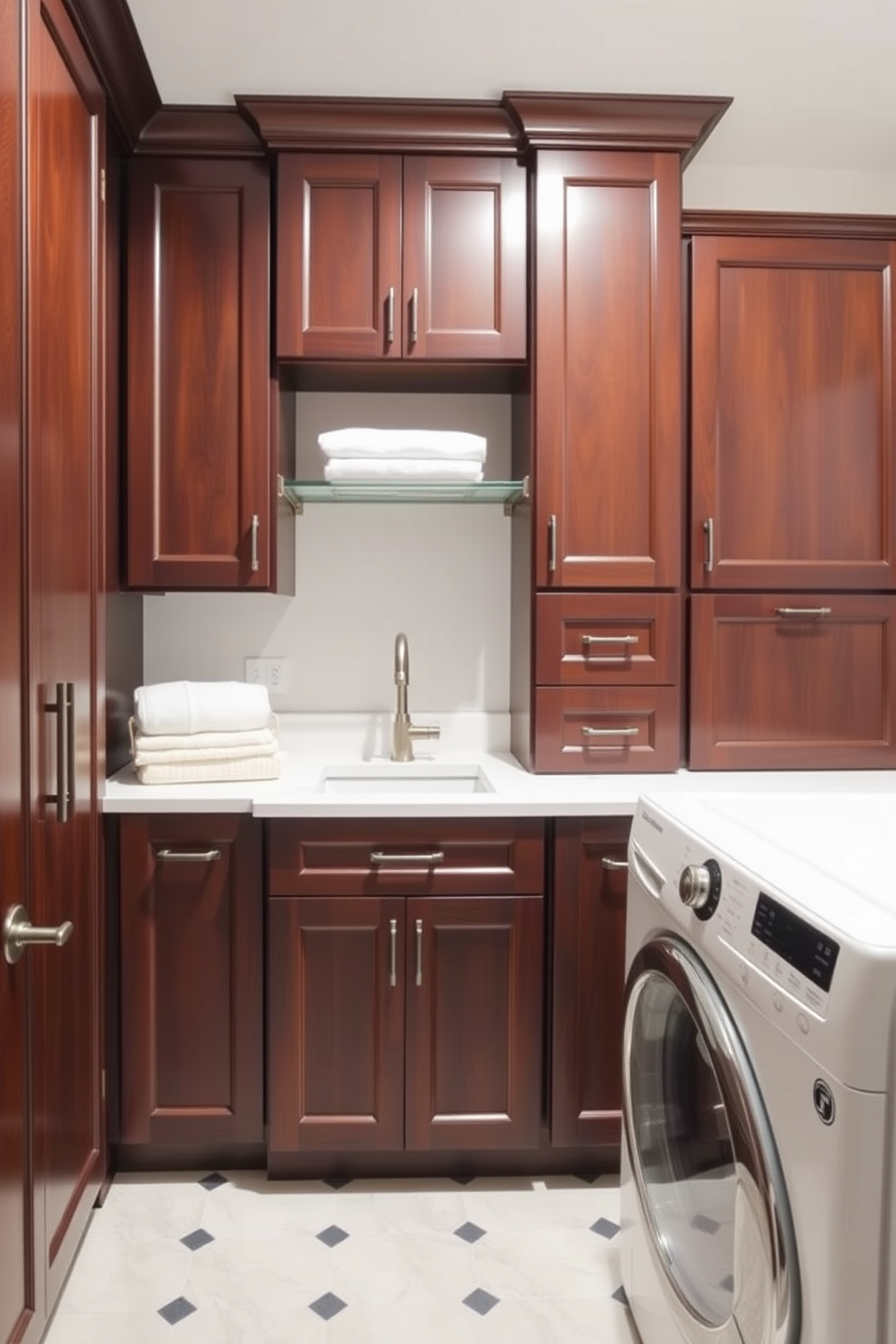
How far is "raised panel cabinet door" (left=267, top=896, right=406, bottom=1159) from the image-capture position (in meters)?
2.01

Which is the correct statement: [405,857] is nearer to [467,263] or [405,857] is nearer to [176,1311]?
[176,1311]

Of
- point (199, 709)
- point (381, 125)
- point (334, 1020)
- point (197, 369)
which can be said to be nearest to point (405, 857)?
point (334, 1020)

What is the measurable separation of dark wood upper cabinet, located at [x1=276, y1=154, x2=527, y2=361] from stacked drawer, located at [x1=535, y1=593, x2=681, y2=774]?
25.4 inches

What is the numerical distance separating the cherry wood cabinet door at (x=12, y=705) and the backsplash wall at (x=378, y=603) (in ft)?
3.85

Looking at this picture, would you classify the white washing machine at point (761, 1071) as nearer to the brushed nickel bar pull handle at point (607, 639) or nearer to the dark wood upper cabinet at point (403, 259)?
the brushed nickel bar pull handle at point (607, 639)

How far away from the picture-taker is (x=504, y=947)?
6.68 feet

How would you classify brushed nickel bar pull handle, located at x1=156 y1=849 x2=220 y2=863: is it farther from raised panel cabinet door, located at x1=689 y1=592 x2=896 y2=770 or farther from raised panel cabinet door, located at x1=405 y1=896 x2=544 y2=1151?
raised panel cabinet door, located at x1=689 y1=592 x2=896 y2=770

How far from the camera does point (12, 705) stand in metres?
1.36

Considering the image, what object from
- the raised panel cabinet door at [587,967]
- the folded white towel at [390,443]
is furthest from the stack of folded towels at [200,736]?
the raised panel cabinet door at [587,967]

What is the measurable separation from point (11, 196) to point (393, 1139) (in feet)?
6.19

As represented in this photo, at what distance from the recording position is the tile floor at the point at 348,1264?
1.67 meters

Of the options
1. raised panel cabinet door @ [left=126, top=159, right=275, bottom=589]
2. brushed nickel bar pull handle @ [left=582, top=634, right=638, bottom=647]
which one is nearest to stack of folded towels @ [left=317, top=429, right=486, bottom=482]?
raised panel cabinet door @ [left=126, top=159, right=275, bottom=589]

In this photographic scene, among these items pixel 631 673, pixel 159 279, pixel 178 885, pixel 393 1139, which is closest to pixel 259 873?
pixel 178 885

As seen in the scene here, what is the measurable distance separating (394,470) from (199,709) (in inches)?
28.2
